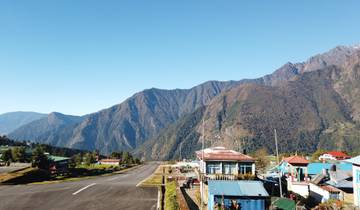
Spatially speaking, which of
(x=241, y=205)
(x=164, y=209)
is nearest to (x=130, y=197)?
(x=164, y=209)

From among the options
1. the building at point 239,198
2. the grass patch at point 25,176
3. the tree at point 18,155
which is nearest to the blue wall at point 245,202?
the building at point 239,198

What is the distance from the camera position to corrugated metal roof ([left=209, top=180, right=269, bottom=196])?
46.4 m

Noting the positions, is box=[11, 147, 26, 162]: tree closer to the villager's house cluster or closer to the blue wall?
the villager's house cluster

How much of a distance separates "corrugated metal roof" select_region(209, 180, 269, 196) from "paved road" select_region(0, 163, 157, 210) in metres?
8.04

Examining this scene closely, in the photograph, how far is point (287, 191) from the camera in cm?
7056

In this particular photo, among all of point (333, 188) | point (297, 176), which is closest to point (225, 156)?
point (333, 188)

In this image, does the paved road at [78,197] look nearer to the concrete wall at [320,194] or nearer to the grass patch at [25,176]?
the grass patch at [25,176]

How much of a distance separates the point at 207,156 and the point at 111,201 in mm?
17823

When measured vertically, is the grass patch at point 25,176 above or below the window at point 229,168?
below

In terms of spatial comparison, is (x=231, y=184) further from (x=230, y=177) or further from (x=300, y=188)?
(x=300, y=188)

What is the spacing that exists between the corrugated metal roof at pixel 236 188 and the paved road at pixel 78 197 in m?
8.04

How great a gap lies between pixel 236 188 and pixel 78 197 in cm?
2141

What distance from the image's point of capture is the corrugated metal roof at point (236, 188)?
46375 millimetres

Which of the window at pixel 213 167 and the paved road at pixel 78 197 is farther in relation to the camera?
the window at pixel 213 167
